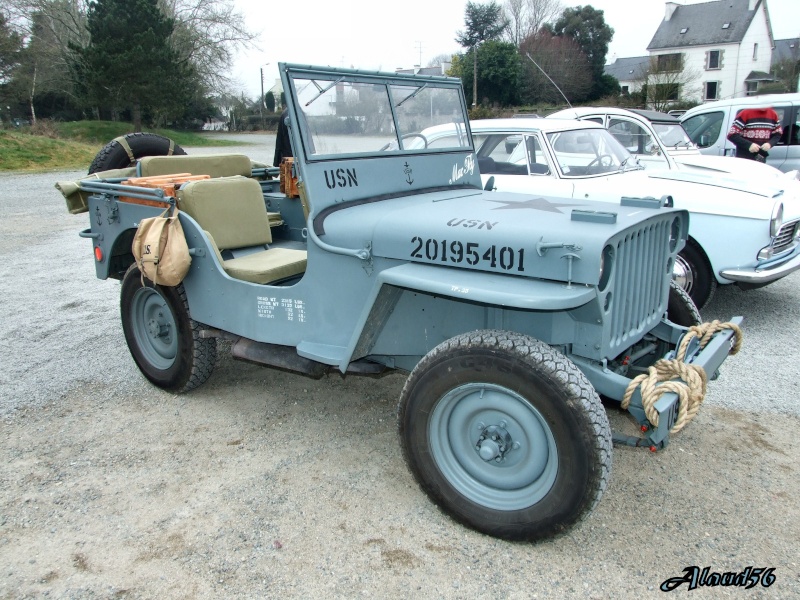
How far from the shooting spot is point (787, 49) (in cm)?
5328

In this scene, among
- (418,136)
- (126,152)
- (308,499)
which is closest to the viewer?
(308,499)

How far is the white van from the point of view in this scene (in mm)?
9456

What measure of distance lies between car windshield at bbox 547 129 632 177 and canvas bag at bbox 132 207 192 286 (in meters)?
3.58

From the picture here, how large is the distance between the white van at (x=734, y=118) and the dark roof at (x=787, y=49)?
47.9 m

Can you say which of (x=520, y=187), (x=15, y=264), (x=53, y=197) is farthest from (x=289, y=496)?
(x=53, y=197)

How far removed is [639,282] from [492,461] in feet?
3.44

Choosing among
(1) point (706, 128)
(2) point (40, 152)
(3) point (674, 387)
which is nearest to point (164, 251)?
(3) point (674, 387)

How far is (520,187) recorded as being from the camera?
5742mm

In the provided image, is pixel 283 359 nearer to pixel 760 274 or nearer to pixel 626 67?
pixel 760 274

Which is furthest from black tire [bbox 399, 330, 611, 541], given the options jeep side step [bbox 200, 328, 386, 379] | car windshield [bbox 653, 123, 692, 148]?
car windshield [bbox 653, 123, 692, 148]

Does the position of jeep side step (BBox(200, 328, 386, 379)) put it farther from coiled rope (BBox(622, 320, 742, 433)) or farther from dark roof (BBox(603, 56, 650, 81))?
A: dark roof (BBox(603, 56, 650, 81))

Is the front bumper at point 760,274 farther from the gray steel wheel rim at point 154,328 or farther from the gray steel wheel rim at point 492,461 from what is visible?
the gray steel wheel rim at point 154,328

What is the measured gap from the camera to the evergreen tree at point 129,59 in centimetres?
2889

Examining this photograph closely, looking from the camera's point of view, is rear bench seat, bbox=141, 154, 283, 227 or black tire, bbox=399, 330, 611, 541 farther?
rear bench seat, bbox=141, 154, 283, 227
